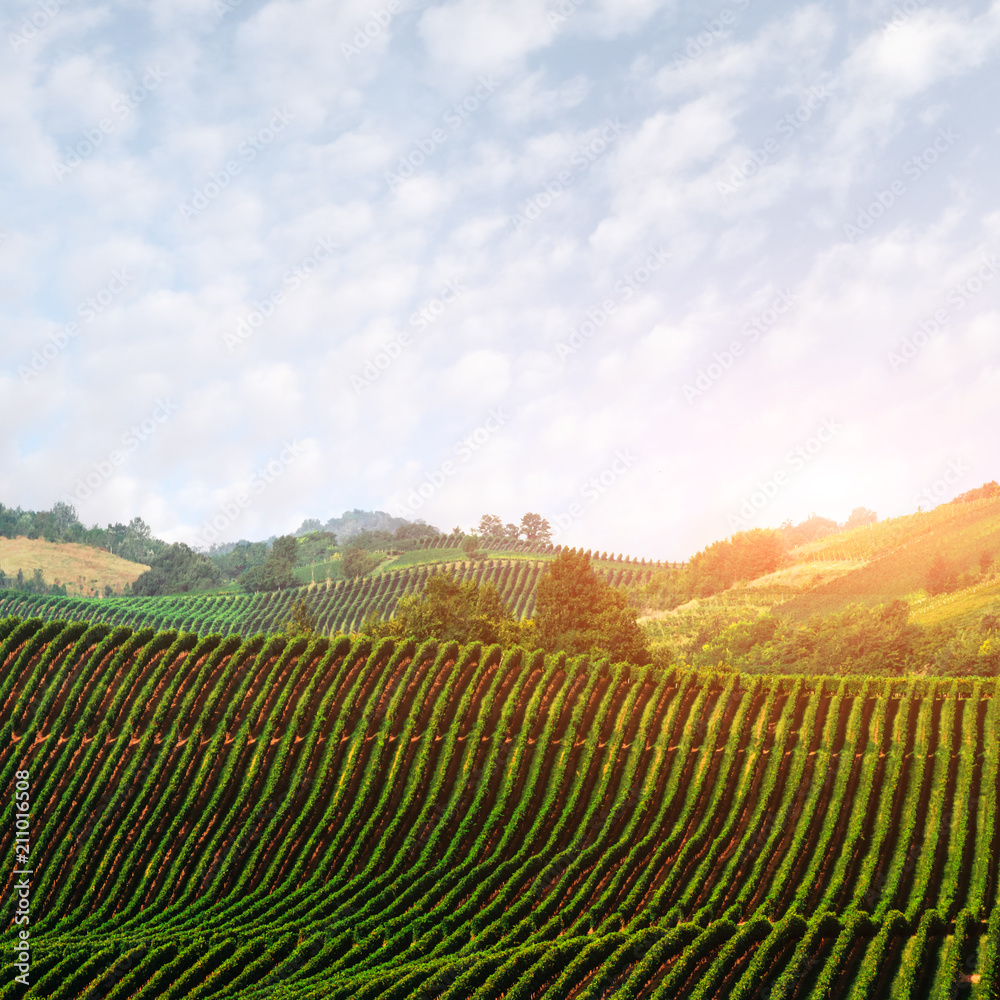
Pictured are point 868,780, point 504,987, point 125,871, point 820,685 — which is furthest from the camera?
point 820,685

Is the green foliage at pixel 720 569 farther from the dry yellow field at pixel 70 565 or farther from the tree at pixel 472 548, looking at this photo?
the dry yellow field at pixel 70 565

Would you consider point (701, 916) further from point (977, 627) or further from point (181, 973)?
point (977, 627)

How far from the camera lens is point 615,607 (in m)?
49.0

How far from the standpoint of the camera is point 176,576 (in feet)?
366

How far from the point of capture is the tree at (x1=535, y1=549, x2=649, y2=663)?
45406 millimetres

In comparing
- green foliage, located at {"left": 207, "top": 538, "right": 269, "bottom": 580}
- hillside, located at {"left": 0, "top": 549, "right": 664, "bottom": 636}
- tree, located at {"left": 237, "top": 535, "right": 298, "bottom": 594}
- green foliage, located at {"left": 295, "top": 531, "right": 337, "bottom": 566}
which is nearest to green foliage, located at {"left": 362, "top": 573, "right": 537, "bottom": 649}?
hillside, located at {"left": 0, "top": 549, "right": 664, "bottom": 636}

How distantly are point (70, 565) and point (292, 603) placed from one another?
65.2m

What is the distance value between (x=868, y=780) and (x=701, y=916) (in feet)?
34.9

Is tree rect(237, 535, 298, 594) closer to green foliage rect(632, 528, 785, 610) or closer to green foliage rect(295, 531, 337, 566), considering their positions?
green foliage rect(295, 531, 337, 566)

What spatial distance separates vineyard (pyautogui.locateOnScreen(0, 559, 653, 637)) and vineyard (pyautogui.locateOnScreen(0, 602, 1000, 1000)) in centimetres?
4668

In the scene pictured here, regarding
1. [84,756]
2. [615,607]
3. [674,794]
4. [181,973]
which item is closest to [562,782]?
[674,794]

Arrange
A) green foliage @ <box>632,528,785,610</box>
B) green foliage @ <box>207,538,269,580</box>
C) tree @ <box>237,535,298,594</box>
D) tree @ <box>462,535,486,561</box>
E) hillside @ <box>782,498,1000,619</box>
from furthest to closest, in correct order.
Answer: green foliage @ <box>207,538,269,580</box> < tree @ <box>237,535,298,594</box> < tree @ <box>462,535,486,561</box> < green foliage @ <box>632,528,785,610</box> < hillside @ <box>782,498,1000,619</box>

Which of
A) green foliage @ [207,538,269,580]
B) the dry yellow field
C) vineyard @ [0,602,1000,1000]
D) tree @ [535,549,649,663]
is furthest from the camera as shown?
green foliage @ [207,538,269,580]

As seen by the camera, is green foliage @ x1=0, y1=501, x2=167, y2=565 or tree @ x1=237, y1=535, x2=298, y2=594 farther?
green foliage @ x1=0, y1=501, x2=167, y2=565
